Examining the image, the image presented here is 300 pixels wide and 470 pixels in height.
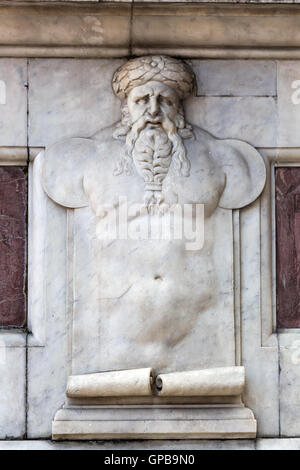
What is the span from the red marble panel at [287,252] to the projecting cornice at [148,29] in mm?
803

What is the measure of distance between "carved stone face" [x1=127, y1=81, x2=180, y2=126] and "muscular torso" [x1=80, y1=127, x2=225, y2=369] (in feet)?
1.03

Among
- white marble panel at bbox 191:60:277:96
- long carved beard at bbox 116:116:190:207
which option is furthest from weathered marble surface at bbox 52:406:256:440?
white marble panel at bbox 191:60:277:96

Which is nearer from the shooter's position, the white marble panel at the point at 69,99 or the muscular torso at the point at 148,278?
the muscular torso at the point at 148,278

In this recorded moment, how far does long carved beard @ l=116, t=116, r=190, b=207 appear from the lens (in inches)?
233

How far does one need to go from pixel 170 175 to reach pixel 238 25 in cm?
94

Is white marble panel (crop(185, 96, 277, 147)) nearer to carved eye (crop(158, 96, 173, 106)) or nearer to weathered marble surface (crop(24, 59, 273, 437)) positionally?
weathered marble surface (crop(24, 59, 273, 437))

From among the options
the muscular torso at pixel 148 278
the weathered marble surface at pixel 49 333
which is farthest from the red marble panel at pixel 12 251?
the muscular torso at pixel 148 278

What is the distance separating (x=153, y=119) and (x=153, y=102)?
10 centimetres

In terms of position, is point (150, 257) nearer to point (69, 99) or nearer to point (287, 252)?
point (287, 252)

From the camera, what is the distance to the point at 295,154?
20.0 feet

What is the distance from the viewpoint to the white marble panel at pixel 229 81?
241 inches

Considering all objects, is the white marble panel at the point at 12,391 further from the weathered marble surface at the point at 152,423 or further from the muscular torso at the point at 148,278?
the muscular torso at the point at 148,278

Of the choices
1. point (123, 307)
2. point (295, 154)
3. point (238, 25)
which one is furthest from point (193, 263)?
point (238, 25)
